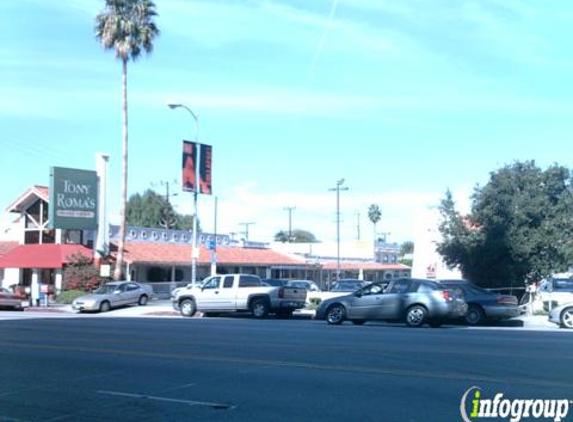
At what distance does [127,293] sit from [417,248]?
23.9m

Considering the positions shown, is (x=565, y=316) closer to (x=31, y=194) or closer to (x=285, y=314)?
(x=285, y=314)

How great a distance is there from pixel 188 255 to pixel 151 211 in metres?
39.2

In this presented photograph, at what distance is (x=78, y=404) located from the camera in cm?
1078

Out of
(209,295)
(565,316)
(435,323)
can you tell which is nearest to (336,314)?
(435,323)

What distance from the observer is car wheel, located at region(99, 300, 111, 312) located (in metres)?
37.6

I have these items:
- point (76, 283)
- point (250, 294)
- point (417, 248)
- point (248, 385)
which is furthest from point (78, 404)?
point (417, 248)

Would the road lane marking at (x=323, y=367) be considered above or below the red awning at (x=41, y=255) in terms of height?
below

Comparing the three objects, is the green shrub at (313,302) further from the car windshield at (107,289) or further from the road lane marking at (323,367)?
the road lane marking at (323,367)

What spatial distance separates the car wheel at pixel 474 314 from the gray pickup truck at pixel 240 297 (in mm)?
7236

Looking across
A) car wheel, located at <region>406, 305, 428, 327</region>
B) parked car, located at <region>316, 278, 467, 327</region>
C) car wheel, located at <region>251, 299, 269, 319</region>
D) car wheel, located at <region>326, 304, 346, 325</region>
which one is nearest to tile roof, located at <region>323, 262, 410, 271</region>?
car wheel, located at <region>251, 299, 269, 319</region>

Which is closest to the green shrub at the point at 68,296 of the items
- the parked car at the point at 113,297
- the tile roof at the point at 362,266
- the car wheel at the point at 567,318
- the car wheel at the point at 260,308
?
the parked car at the point at 113,297

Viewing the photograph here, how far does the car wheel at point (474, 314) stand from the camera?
2639 centimetres

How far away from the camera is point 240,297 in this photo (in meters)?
30.9

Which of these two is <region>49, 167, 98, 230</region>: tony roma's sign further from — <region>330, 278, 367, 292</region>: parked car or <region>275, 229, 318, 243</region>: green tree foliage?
<region>275, 229, 318, 243</region>: green tree foliage
